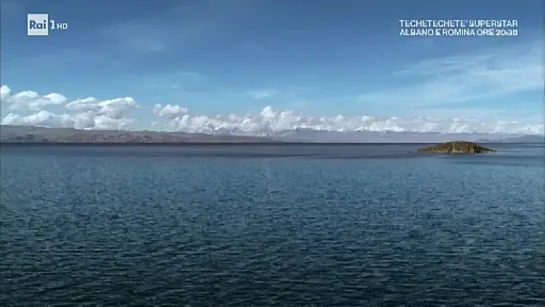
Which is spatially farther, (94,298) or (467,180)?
(467,180)

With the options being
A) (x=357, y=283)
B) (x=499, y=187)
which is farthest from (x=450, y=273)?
(x=499, y=187)

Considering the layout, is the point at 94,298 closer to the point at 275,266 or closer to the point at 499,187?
the point at 275,266

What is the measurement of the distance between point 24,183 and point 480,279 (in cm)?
8578

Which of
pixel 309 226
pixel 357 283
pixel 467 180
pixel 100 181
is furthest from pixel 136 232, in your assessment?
pixel 467 180

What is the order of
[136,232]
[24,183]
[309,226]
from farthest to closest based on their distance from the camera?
[24,183] → [309,226] → [136,232]

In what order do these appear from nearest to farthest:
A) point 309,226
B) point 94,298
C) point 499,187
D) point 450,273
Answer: point 94,298 < point 450,273 < point 309,226 < point 499,187

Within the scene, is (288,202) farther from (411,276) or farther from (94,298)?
(94,298)

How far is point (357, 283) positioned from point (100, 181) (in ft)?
258

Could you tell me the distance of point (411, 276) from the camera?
3281 centimetres

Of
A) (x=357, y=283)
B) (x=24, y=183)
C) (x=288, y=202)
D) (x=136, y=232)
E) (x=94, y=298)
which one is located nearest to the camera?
(x=94, y=298)

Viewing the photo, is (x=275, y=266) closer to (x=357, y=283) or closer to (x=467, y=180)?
(x=357, y=283)

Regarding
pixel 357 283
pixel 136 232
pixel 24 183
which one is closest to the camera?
pixel 357 283

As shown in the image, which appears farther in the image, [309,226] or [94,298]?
[309,226]

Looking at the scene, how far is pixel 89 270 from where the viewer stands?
3406 centimetres
